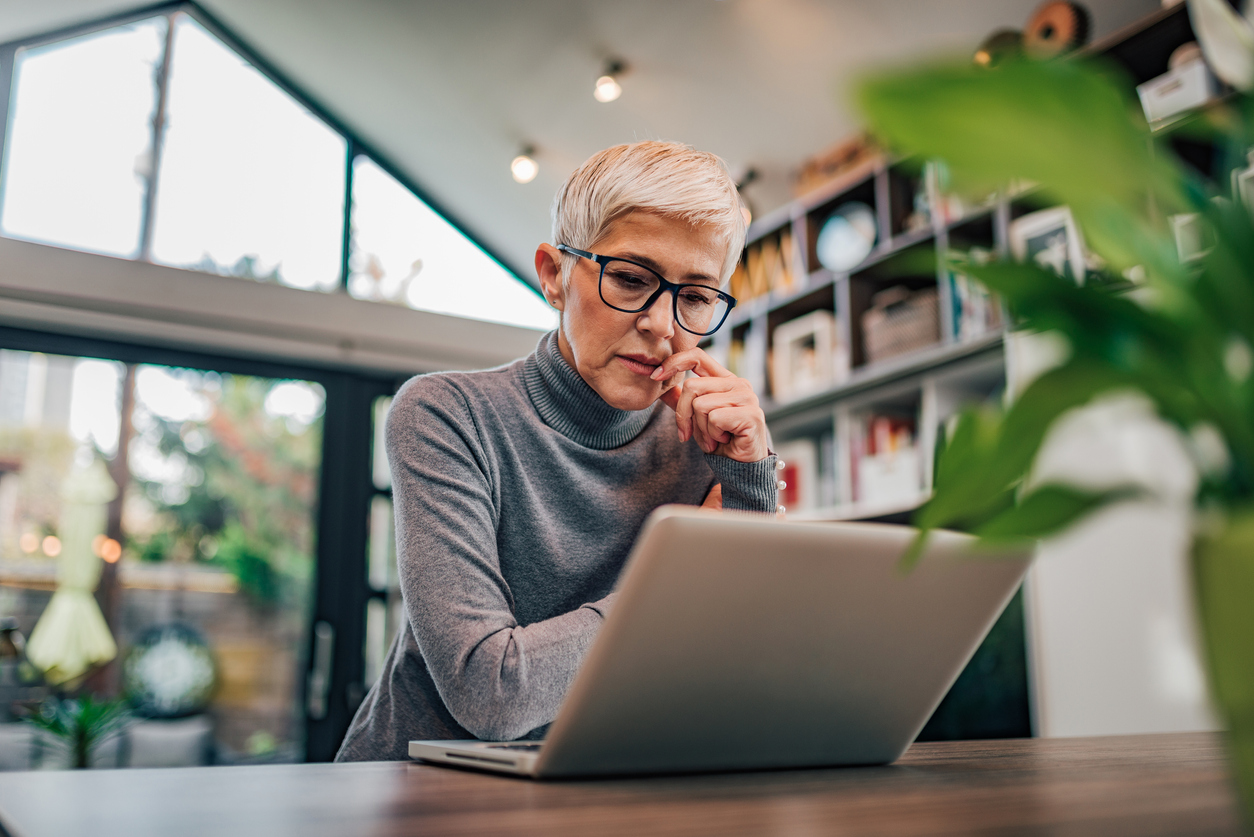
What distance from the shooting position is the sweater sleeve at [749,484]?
119 centimetres

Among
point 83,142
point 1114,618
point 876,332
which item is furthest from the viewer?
point 83,142

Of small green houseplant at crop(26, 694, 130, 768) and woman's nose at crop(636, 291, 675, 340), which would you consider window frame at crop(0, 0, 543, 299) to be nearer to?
small green houseplant at crop(26, 694, 130, 768)

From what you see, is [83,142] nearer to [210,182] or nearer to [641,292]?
[210,182]

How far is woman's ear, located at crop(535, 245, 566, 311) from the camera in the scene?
1.28m

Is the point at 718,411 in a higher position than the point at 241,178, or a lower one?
lower

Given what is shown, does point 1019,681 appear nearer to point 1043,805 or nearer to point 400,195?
point 1043,805

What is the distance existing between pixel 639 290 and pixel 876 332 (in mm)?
2203

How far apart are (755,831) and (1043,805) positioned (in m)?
0.19

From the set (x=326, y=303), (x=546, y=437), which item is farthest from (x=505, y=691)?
(x=326, y=303)

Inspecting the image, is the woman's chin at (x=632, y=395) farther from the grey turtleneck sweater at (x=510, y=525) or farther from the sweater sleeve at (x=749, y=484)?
the sweater sleeve at (x=749, y=484)

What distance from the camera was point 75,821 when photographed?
0.45 meters

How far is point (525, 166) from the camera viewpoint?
4289 mm

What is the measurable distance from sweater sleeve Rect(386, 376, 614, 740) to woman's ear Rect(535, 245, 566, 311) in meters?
0.22

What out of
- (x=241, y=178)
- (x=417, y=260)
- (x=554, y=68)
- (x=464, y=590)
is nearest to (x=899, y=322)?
(x=554, y=68)
